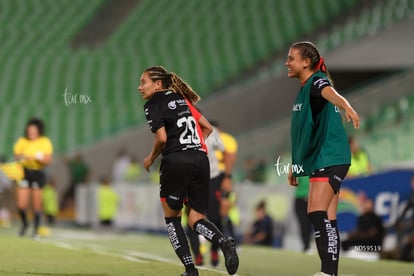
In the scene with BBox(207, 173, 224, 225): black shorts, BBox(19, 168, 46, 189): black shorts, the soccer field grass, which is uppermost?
BBox(19, 168, 46, 189): black shorts

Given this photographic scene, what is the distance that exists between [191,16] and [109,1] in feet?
11.1

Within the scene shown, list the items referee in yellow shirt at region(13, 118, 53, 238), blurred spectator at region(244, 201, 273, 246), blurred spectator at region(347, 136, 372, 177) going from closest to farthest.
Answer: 1. referee in yellow shirt at region(13, 118, 53, 238)
2. blurred spectator at region(347, 136, 372, 177)
3. blurred spectator at region(244, 201, 273, 246)

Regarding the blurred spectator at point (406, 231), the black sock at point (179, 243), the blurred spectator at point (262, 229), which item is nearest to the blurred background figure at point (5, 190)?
the blurred spectator at point (262, 229)

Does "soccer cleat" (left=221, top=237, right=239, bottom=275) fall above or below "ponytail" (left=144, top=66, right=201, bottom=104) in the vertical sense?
below

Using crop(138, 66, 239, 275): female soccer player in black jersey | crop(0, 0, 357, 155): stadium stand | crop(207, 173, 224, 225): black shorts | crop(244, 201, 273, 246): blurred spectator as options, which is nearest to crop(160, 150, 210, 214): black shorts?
crop(138, 66, 239, 275): female soccer player in black jersey

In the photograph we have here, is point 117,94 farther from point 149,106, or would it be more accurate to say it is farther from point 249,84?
point 149,106

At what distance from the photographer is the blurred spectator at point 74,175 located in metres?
28.5

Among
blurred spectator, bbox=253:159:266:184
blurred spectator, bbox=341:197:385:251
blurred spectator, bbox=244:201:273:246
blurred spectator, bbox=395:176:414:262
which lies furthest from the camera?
blurred spectator, bbox=253:159:266:184

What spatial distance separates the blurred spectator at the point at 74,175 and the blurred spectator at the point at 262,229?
929cm

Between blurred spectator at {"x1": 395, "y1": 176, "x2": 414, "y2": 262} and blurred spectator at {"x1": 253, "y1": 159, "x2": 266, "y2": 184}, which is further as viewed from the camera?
blurred spectator at {"x1": 253, "y1": 159, "x2": 266, "y2": 184}

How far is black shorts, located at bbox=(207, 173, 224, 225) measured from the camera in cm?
1319

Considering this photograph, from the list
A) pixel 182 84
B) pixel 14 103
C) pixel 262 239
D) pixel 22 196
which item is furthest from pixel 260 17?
pixel 182 84

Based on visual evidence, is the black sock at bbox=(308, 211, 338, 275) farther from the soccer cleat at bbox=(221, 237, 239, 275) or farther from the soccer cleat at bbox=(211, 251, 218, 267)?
the soccer cleat at bbox=(211, 251, 218, 267)

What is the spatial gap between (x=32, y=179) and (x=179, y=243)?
8.50 meters
